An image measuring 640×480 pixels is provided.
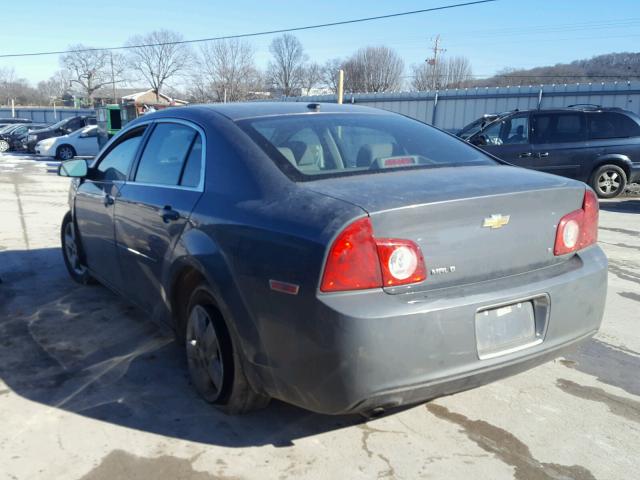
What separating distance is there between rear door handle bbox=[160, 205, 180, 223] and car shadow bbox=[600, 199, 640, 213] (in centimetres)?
953

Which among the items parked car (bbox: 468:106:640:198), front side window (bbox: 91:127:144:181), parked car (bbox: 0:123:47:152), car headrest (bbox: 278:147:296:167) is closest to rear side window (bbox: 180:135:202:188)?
car headrest (bbox: 278:147:296:167)

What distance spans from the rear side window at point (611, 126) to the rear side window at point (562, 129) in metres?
0.19

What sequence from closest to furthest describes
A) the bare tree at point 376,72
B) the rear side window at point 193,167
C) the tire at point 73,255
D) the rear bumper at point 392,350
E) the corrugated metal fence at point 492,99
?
the rear bumper at point 392,350, the rear side window at point 193,167, the tire at point 73,255, the corrugated metal fence at point 492,99, the bare tree at point 376,72

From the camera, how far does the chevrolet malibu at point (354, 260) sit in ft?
7.91

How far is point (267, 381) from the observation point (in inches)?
107

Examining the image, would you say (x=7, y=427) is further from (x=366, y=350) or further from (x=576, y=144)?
(x=576, y=144)

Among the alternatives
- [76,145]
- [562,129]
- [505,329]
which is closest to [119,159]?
[505,329]

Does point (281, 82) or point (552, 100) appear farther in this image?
point (281, 82)

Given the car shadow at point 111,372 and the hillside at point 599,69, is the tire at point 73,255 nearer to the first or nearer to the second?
the car shadow at point 111,372

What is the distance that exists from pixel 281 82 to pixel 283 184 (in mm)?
77596

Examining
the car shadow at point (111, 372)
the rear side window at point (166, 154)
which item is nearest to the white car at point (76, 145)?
the car shadow at point (111, 372)

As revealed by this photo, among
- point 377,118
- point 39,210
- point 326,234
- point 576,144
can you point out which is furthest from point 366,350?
point 576,144

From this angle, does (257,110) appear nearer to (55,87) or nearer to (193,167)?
(193,167)

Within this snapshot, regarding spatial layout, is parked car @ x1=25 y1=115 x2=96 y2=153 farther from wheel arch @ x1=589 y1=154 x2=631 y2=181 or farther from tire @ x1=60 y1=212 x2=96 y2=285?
tire @ x1=60 y1=212 x2=96 y2=285
